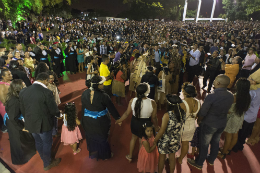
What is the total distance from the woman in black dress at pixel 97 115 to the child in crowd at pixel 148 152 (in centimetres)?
64

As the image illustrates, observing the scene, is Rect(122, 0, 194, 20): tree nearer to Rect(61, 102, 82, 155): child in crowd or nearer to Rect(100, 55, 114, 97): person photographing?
Rect(100, 55, 114, 97): person photographing

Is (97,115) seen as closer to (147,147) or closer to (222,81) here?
(147,147)

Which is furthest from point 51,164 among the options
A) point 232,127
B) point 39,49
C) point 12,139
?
point 39,49

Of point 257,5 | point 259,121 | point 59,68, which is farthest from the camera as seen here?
point 257,5

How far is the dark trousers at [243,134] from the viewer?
3076mm

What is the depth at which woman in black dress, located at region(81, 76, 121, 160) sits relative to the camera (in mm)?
2578

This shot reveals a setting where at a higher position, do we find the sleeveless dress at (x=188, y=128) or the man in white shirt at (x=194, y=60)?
the man in white shirt at (x=194, y=60)

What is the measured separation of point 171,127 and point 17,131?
2545 millimetres

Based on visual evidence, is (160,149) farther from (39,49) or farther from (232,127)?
(39,49)

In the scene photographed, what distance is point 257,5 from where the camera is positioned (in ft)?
91.9

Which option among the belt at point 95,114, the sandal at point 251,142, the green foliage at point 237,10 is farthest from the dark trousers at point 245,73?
the green foliage at point 237,10

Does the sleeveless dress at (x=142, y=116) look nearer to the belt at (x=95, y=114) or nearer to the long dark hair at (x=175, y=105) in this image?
the long dark hair at (x=175, y=105)

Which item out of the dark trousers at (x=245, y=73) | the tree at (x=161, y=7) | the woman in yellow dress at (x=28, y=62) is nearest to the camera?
the woman in yellow dress at (x=28, y=62)

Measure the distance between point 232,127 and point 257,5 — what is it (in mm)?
35955
